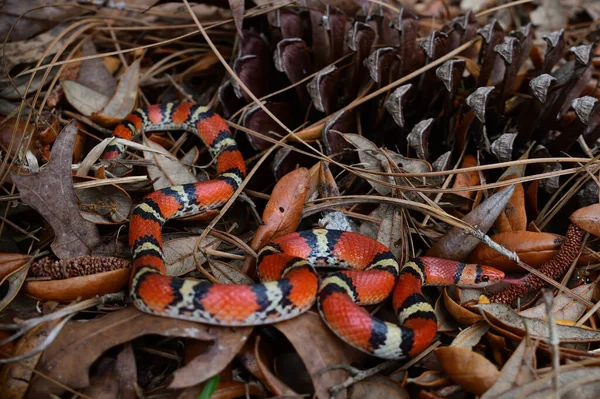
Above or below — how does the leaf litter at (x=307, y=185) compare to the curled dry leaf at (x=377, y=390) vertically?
above

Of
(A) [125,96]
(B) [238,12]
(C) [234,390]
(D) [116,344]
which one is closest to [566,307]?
(C) [234,390]

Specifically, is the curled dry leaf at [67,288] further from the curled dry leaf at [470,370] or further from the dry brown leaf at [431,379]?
the curled dry leaf at [470,370]

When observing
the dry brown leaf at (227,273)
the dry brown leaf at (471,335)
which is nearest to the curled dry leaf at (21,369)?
the dry brown leaf at (227,273)

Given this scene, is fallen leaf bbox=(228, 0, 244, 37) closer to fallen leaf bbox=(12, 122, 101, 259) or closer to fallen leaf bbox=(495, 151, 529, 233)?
fallen leaf bbox=(12, 122, 101, 259)

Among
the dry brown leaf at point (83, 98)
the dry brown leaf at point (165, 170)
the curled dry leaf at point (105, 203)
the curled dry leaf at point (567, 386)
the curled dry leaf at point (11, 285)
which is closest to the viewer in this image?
the curled dry leaf at point (567, 386)

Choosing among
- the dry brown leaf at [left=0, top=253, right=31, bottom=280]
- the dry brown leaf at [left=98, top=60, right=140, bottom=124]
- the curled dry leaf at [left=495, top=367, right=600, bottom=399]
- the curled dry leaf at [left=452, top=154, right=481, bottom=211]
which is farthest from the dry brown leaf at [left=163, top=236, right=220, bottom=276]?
the curled dry leaf at [left=495, top=367, right=600, bottom=399]
